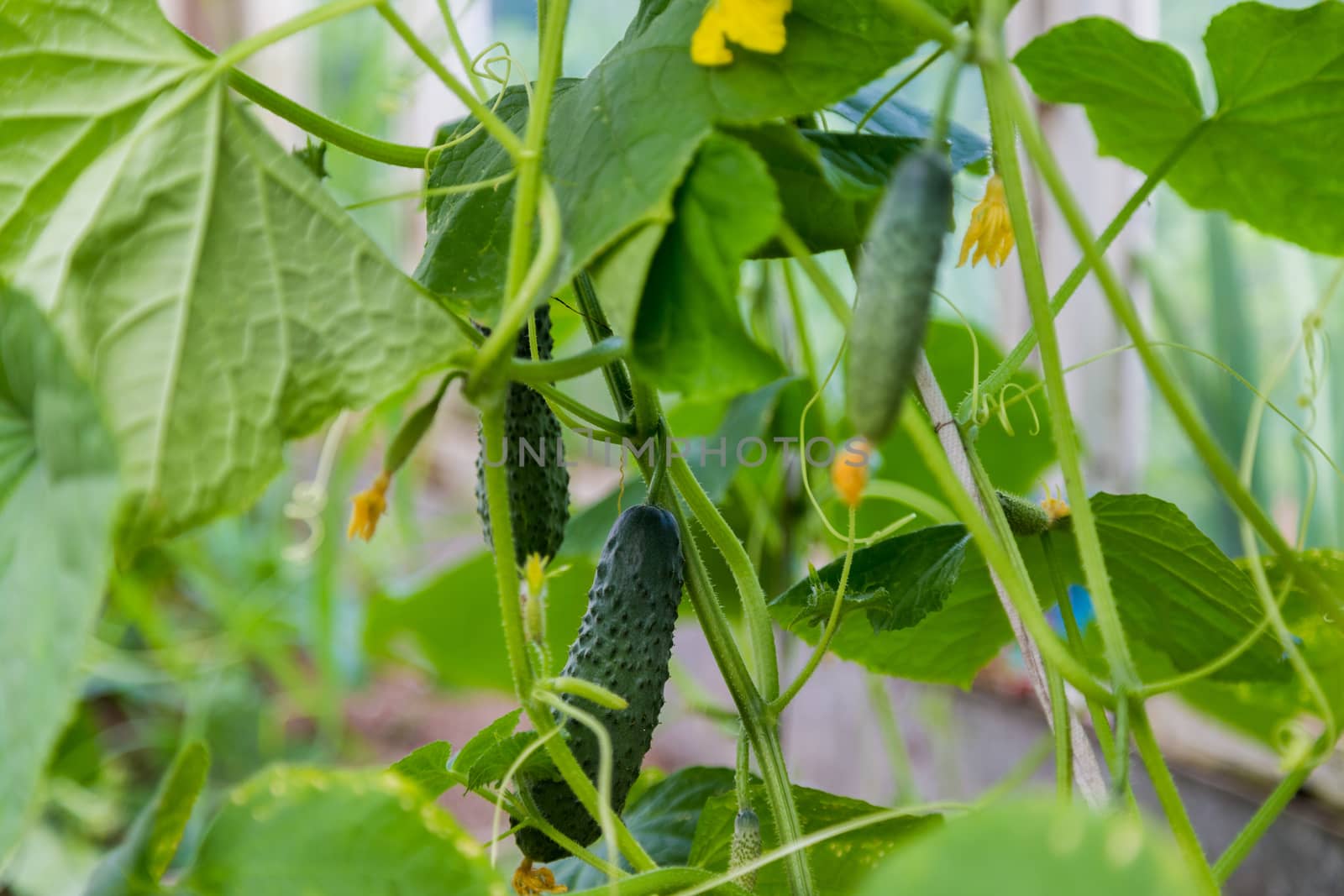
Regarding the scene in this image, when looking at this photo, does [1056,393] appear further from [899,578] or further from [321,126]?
[321,126]

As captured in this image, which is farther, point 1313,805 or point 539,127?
point 1313,805

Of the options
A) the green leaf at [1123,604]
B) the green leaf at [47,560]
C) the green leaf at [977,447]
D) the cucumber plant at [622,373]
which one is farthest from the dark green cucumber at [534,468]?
the green leaf at [977,447]

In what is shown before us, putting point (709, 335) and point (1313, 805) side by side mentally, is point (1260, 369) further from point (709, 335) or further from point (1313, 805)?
point (709, 335)

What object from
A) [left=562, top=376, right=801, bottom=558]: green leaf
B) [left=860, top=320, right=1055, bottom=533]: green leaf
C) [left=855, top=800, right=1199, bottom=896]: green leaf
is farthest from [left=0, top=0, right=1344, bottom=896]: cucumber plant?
[left=860, top=320, right=1055, bottom=533]: green leaf

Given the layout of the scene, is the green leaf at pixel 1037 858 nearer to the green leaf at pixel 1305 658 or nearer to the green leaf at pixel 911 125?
the green leaf at pixel 1305 658

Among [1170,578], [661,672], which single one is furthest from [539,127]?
[1170,578]

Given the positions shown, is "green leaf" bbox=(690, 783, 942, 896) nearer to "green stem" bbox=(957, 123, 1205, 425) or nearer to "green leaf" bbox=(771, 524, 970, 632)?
"green leaf" bbox=(771, 524, 970, 632)
